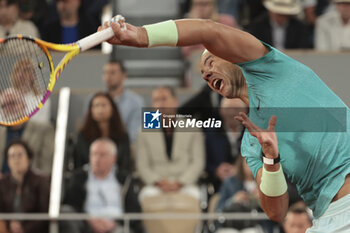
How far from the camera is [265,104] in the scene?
12.6 feet

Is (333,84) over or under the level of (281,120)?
under

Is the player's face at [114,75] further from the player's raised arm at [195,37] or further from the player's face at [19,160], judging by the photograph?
the player's raised arm at [195,37]

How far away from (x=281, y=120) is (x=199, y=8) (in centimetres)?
541

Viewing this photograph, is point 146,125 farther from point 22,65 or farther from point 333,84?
point 333,84

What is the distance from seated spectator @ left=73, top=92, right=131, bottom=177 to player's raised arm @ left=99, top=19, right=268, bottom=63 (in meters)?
4.30

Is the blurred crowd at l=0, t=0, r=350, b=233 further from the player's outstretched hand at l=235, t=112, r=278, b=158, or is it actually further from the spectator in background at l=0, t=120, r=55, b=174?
the player's outstretched hand at l=235, t=112, r=278, b=158

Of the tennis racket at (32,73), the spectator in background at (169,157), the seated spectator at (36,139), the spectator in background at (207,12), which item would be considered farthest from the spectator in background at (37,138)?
the tennis racket at (32,73)

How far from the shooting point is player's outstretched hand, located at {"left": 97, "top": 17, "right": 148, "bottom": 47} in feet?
11.5

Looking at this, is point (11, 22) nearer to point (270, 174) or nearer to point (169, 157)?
point (169, 157)

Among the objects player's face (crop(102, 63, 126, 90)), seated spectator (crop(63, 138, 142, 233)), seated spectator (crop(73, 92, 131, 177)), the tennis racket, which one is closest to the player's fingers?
the tennis racket

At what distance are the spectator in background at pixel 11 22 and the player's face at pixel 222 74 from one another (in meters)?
5.76

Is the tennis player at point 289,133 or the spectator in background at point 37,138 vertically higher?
the tennis player at point 289,133

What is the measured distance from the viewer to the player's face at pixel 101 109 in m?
7.88

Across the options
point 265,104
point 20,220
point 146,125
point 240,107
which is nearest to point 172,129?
point 240,107
